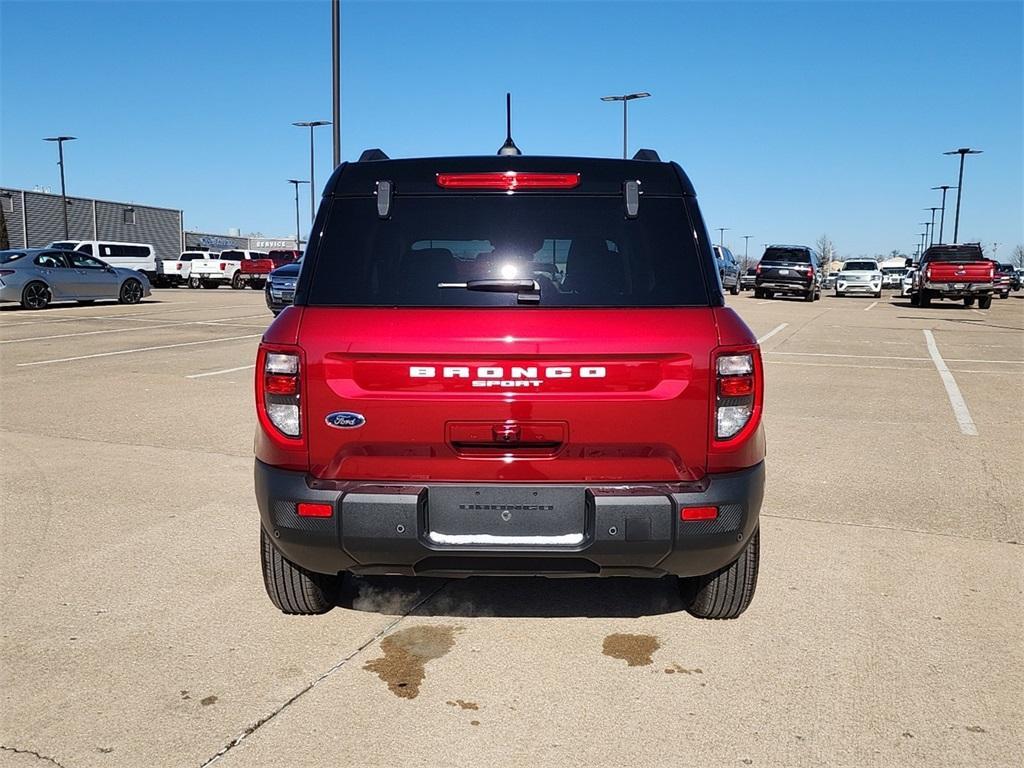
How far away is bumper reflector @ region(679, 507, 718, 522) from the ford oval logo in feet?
3.69

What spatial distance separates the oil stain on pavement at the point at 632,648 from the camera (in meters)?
3.40

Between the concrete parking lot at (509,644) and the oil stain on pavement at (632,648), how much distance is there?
18 millimetres

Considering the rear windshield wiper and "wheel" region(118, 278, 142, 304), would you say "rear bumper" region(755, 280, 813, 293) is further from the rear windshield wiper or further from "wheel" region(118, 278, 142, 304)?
the rear windshield wiper

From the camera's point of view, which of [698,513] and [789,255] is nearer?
[698,513]

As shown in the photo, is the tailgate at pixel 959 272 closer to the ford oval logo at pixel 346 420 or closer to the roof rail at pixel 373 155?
the roof rail at pixel 373 155

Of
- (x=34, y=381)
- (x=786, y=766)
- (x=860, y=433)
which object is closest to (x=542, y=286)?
(x=786, y=766)

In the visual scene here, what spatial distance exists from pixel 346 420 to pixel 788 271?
3183 cm

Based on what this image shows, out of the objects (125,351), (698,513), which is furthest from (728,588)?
(125,351)

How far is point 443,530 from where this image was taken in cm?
308

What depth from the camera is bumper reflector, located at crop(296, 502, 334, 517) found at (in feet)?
10.1

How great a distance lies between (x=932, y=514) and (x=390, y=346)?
3811mm

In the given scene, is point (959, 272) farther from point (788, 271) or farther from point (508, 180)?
point (508, 180)

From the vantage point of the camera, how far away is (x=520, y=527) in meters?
3.07

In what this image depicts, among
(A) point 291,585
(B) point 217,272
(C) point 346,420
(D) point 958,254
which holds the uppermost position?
(D) point 958,254
